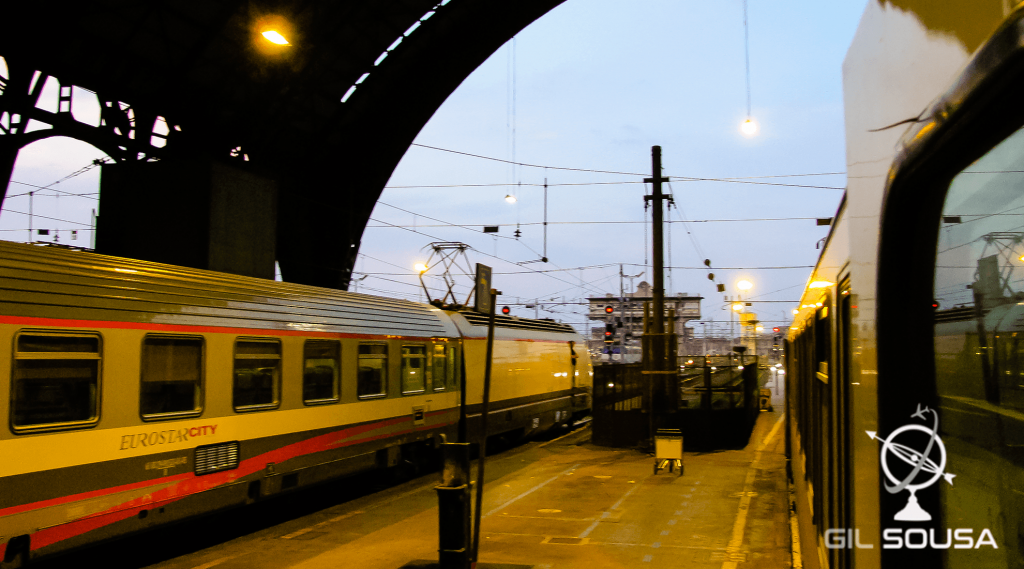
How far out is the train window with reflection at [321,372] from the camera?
1032cm

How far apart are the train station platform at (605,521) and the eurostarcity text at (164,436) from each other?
1.77 metres

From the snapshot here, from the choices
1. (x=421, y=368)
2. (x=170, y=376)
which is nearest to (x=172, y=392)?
(x=170, y=376)

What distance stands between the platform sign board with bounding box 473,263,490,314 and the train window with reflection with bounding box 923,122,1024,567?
4887 millimetres

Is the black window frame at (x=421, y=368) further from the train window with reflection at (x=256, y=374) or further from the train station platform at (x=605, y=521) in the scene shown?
the train window with reflection at (x=256, y=374)

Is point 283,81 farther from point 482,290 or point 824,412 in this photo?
point 824,412

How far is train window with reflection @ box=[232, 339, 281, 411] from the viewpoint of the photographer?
9016 mm

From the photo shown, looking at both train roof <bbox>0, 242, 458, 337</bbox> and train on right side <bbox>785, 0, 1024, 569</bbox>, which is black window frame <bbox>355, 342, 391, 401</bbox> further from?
train on right side <bbox>785, 0, 1024, 569</bbox>

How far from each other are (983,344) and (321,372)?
995 cm

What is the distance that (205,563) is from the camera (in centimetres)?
800

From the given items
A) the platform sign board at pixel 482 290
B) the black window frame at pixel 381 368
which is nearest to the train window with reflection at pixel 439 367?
the black window frame at pixel 381 368

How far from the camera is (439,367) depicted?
47.2ft

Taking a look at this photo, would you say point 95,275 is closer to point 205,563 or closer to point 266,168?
point 205,563

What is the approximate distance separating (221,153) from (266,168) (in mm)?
2272

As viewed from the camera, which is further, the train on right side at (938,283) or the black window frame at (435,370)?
the black window frame at (435,370)
